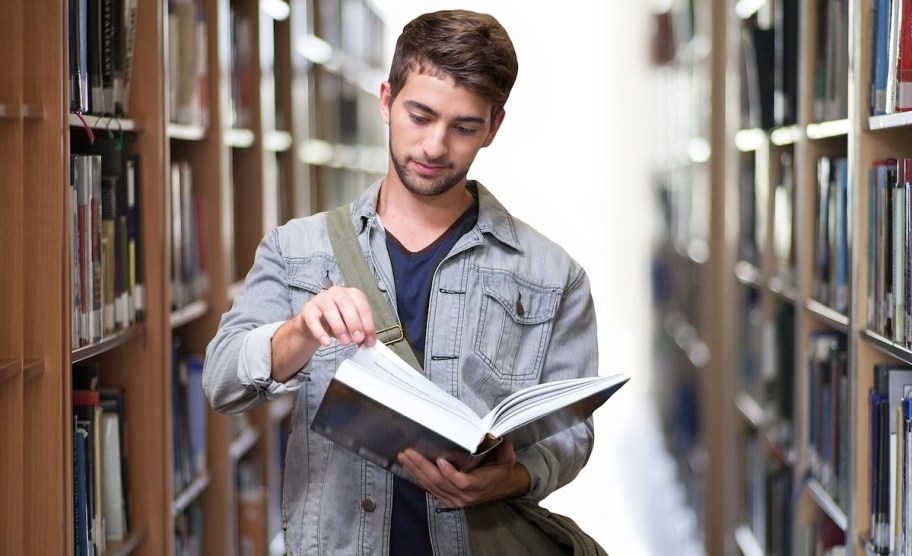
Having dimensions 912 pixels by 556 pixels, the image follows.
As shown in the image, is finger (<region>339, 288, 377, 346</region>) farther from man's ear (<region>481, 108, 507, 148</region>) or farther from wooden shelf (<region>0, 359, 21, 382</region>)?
wooden shelf (<region>0, 359, 21, 382</region>)

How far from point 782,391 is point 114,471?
5.92 ft

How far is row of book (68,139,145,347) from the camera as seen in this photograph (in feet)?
6.43

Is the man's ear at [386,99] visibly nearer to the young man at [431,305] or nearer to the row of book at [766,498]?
the young man at [431,305]

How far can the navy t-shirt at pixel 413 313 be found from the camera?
1563 millimetres

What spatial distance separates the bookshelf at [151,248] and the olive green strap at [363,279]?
1.48 ft

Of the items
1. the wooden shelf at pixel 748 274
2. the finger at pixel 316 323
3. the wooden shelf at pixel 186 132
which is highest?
the wooden shelf at pixel 186 132

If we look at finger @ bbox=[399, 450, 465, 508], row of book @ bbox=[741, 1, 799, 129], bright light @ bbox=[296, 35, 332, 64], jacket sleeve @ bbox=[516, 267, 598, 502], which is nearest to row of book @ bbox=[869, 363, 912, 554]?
jacket sleeve @ bbox=[516, 267, 598, 502]

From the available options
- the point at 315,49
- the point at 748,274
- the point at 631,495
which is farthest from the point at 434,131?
the point at 631,495

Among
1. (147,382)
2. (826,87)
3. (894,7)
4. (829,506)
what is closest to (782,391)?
(829,506)

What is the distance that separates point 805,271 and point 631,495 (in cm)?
270

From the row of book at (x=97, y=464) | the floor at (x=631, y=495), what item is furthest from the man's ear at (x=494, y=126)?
the floor at (x=631, y=495)

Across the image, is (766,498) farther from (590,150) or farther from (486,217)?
(590,150)

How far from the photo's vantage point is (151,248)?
2299mm

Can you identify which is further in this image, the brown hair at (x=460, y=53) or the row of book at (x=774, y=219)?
the row of book at (x=774, y=219)
